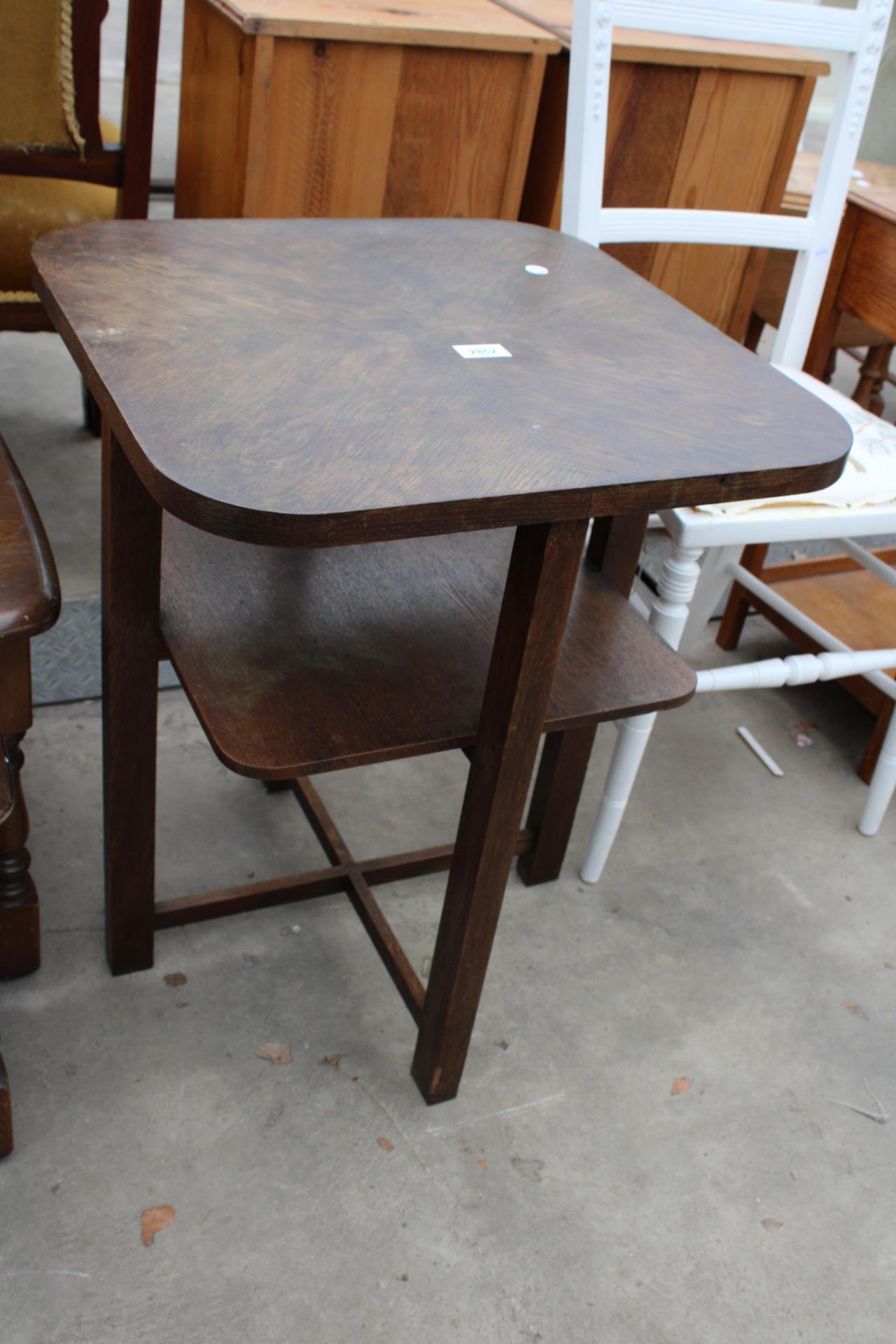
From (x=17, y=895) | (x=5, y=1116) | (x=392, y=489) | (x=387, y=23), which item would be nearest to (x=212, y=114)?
(x=387, y=23)

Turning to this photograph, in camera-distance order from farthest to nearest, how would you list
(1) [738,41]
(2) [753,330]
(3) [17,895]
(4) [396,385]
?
(2) [753,330]
(1) [738,41]
(3) [17,895]
(4) [396,385]

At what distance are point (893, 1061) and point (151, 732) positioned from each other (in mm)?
1089

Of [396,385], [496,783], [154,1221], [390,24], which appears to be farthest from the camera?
[390,24]

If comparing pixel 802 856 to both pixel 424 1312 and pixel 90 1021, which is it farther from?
pixel 90 1021

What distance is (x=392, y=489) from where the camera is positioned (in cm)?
93

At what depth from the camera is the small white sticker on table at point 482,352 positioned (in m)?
1.20

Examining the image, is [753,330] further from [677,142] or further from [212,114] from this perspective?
[212,114]

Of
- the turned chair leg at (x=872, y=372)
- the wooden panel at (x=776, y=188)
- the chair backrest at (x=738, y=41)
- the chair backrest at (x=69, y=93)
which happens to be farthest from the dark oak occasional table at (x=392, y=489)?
the turned chair leg at (x=872, y=372)

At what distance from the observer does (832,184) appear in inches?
74.7

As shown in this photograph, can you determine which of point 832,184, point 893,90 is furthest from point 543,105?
point 893,90

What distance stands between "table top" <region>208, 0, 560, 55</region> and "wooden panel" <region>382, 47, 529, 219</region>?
29mm

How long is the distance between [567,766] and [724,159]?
133 cm

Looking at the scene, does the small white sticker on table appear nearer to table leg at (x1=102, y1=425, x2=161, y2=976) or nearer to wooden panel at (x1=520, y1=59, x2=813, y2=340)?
table leg at (x1=102, y1=425, x2=161, y2=976)

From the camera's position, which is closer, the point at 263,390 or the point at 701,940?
the point at 263,390
